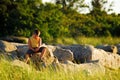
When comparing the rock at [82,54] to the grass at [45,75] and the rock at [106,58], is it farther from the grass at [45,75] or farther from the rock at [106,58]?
the grass at [45,75]

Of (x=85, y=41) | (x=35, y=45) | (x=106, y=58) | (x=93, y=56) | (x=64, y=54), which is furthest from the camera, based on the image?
(x=85, y=41)

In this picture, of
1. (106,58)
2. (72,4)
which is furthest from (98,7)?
(106,58)

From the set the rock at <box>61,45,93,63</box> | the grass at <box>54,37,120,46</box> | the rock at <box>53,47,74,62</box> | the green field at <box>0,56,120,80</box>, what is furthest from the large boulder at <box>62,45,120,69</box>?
the grass at <box>54,37,120,46</box>

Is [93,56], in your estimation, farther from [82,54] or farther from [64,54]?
[64,54]

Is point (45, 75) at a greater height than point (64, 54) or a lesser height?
greater

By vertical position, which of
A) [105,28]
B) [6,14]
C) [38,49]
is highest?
[38,49]

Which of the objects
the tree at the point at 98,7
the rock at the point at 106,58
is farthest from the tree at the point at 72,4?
the rock at the point at 106,58

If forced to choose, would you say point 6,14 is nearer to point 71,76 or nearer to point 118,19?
point 118,19

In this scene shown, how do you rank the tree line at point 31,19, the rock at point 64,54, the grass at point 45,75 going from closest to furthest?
the grass at point 45,75 < the rock at point 64,54 < the tree line at point 31,19

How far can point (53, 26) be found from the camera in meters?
34.6

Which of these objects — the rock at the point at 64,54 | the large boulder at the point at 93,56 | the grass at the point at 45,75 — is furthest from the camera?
the large boulder at the point at 93,56

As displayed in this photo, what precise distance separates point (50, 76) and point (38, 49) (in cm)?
712

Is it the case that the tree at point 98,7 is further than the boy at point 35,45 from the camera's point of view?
Yes

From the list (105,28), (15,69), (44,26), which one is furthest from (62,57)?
(105,28)
